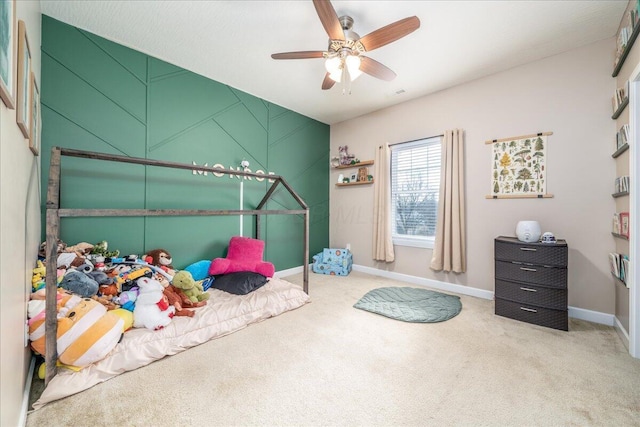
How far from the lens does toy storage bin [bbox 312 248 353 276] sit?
408cm

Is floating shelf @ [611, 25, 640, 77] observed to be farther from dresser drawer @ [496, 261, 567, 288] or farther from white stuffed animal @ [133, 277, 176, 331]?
white stuffed animal @ [133, 277, 176, 331]

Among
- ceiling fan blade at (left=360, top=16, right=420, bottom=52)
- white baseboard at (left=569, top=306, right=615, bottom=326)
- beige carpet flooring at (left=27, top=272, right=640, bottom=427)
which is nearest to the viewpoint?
beige carpet flooring at (left=27, top=272, right=640, bottom=427)

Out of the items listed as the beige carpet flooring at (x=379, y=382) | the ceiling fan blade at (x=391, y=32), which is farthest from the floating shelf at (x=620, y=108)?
the beige carpet flooring at (x=379, y=382)

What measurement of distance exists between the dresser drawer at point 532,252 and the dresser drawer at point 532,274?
0.16 feet

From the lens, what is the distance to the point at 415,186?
3729mm

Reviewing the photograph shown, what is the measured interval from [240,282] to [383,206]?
2.36 m

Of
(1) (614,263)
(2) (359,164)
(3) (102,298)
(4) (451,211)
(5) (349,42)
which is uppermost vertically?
(5) (349,42)

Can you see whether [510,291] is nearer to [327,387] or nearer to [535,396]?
[535,396]

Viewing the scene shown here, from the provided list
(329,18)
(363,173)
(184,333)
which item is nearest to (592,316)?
(363,173)

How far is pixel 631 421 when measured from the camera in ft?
4.07

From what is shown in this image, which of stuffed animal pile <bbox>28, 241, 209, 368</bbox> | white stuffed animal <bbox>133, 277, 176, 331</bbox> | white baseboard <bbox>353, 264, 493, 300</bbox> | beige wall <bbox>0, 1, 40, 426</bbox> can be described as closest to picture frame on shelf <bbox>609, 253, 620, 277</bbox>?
white baseboard <bbox>353, 264, 493, 300</bbox>

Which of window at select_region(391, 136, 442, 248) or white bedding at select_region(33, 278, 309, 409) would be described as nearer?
white bedding at select_region(33, 278, 309, 409)

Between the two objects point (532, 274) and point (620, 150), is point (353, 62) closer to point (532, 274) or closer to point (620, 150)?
point (620, 150)

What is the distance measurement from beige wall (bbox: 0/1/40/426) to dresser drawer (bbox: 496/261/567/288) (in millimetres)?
3317
